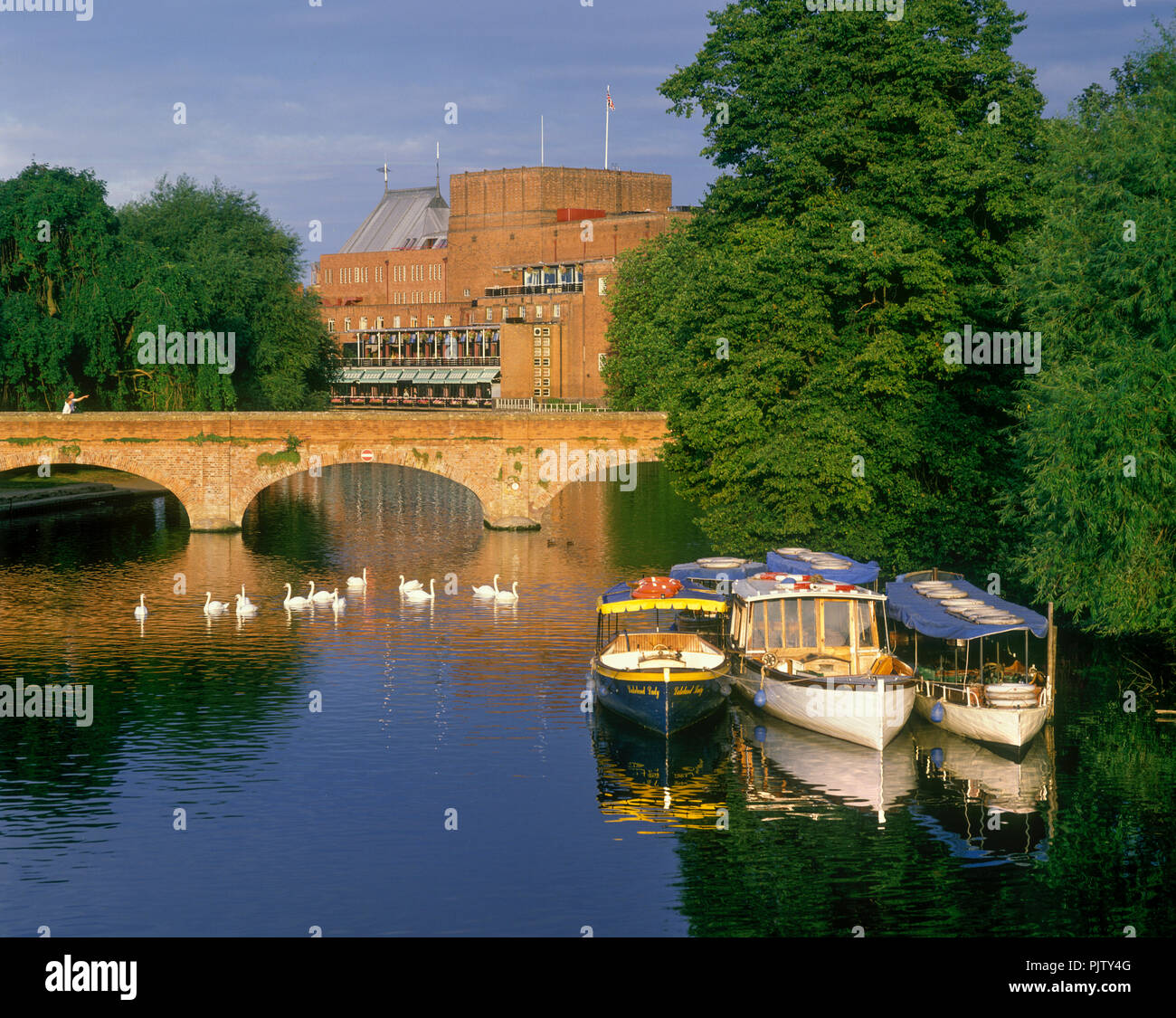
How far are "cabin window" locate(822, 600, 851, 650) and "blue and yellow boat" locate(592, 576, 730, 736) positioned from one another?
2.66 meters

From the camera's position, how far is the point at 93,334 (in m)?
70.5

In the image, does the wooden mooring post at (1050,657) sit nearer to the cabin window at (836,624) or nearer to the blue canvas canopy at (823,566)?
the cabin window at (836,624)

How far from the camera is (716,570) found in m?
43.7

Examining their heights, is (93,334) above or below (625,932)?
above

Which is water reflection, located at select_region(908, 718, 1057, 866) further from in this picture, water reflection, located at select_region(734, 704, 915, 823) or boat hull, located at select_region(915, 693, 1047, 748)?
water reflection, located at select_region(734, 704, 915, 823)

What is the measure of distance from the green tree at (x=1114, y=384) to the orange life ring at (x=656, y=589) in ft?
28.6

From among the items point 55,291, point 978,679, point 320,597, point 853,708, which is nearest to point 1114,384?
point 978,679

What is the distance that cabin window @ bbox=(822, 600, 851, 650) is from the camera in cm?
3534

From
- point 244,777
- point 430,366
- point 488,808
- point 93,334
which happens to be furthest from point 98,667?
point 430,366

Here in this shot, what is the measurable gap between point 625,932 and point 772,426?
2516cm

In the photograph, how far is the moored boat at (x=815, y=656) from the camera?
32094 mm
